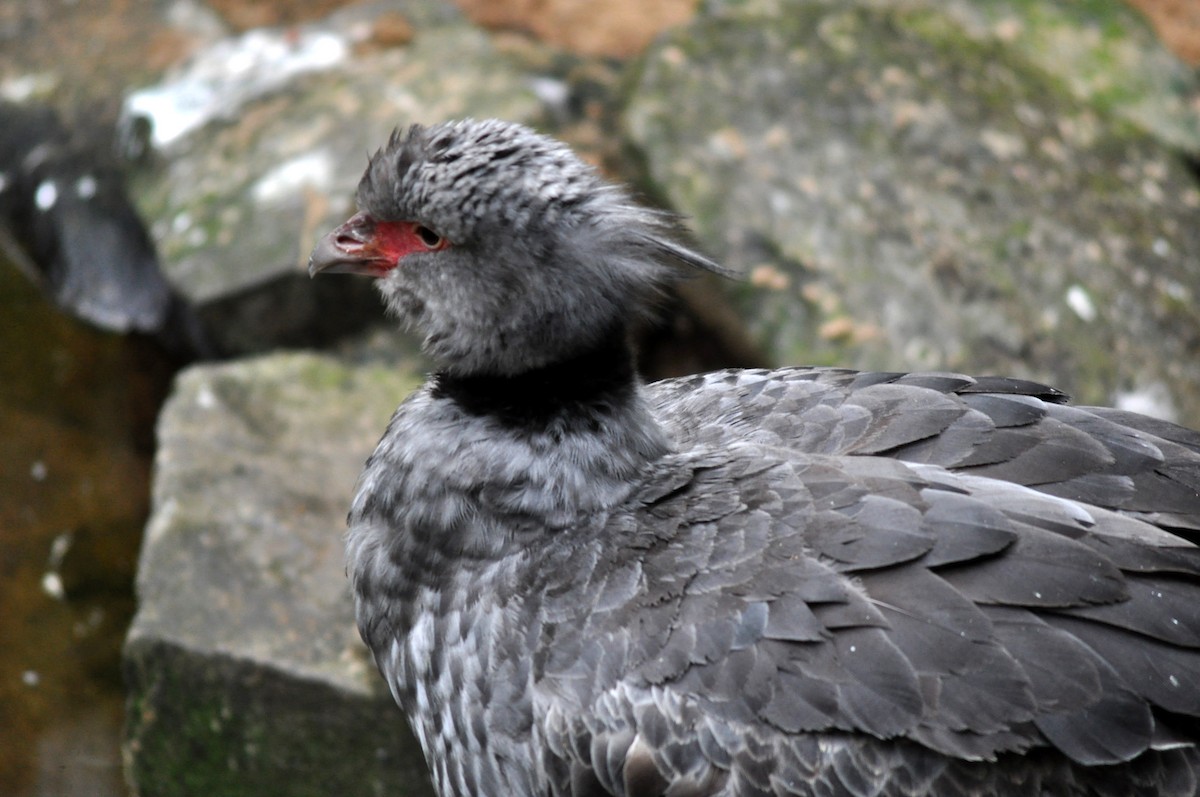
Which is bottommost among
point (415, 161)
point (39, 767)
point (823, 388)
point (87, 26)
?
point (39, 767)

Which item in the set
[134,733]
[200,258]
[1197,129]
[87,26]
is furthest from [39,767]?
[1197,129]

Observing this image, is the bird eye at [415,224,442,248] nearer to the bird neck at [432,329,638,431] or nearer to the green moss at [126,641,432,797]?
the bird neck at [432,329,638,431]

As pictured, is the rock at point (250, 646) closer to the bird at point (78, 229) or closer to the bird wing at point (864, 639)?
the bird wing at point (864, 639)

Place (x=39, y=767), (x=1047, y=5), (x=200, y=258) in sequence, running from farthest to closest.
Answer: (x=1047, y=5) < (x=200, y=258) < (x=39, y=767)

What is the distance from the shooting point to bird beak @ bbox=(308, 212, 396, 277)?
253 centimetres

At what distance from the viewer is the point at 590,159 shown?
15.6 feet

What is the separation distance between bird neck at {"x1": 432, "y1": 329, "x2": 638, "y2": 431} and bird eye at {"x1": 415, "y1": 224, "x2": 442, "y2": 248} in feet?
0.82

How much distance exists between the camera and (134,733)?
3434 millimetres

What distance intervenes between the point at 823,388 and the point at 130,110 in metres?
3.60

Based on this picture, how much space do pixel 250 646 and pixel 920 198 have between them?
268 cm

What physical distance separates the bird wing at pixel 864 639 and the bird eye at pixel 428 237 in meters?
0.60

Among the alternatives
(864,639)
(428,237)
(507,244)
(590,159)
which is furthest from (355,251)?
(590,159)

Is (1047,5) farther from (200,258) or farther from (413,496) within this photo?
(413,496)

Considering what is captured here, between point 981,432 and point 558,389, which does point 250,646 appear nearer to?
point 558,389
